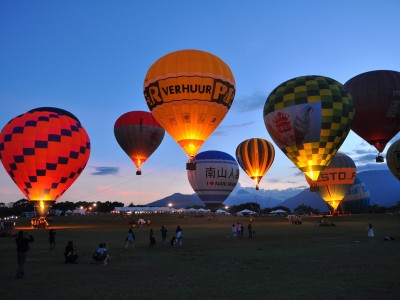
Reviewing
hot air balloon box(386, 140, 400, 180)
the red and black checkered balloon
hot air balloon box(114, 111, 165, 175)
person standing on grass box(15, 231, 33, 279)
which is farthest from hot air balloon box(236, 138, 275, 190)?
person standing on grass box(15, 231, 33, 279)

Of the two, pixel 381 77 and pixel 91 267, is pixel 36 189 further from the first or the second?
pixel 381 77

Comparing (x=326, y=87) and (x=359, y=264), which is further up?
(x=326, y=87)

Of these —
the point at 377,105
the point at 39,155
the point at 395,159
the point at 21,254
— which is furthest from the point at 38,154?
the point at 395,159

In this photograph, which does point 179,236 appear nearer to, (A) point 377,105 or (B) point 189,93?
(B) point 189,93

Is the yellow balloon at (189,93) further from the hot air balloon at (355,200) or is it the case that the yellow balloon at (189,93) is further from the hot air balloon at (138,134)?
the hot air balloon at (355,200)

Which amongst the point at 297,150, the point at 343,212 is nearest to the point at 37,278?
the point at 297,150

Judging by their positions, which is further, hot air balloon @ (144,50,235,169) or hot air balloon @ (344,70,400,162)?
hot air balloon @ (344,70,400,162)

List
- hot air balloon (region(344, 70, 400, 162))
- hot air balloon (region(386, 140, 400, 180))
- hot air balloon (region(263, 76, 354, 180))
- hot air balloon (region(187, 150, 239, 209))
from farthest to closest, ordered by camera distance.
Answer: hot air balloon (region(187, 150, 239, 209)), hot air balloon (region(386, 140, 400, 180)), hot air balloon (region(344, 70, 400, 162)), hot air balloon (region(263, 76, 354, 180))

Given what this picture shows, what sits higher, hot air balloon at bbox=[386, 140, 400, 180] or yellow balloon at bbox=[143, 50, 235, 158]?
yellow balloon at bbox=[143, 50, 235, 158]

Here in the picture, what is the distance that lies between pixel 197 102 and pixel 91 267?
17465mm

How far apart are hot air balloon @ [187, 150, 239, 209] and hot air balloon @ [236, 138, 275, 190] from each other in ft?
8.78

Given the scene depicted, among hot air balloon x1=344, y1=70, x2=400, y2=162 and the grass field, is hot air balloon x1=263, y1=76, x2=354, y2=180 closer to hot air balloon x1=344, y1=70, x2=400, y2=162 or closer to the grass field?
hot air balloon x1=344, y1=70, x2=400, y2=162

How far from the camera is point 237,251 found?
18297 millimetres

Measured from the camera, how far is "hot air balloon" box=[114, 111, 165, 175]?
48656 millimetres
